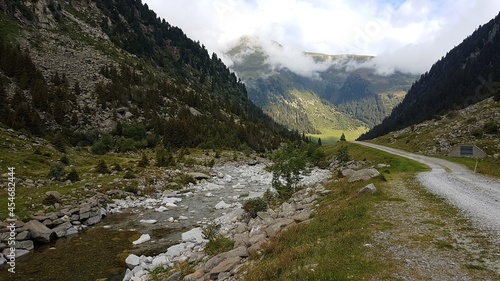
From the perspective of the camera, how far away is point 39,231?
2053 centimetres

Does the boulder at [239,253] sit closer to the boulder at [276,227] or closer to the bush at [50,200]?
the boulder at [276,227]

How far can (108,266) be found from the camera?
17359mm

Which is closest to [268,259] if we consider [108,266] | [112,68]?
[108,266]

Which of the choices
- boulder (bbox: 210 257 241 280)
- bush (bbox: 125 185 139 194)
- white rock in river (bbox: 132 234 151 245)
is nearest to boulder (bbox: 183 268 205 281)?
boulder (bbox: 210 257 241 280)

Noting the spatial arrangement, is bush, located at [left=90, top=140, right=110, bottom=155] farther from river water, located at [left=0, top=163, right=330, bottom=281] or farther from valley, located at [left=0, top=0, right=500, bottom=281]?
river water, located at [left=0, top=163, right=330, bottom=281]

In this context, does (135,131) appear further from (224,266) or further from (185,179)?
(224,266)

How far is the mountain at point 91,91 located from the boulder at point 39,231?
122 feet

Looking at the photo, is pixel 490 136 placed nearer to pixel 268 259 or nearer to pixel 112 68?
pixel 268 259

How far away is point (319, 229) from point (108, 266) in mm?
12083

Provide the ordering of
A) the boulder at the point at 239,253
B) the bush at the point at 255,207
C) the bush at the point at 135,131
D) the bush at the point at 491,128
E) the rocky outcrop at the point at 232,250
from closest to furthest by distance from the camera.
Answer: the rocky outcrop at the point at 232,250 → the boulder at the point at 239,253 → the bush at the point at 255,207 → the bush at the point at 491,128 → the bush at the point at 135,131

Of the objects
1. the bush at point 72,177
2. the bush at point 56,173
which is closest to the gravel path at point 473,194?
the bush at point 72,177

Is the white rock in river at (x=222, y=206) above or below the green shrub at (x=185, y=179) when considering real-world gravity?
below

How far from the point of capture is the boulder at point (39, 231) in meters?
20.3

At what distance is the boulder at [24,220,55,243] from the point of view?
2027 cm
